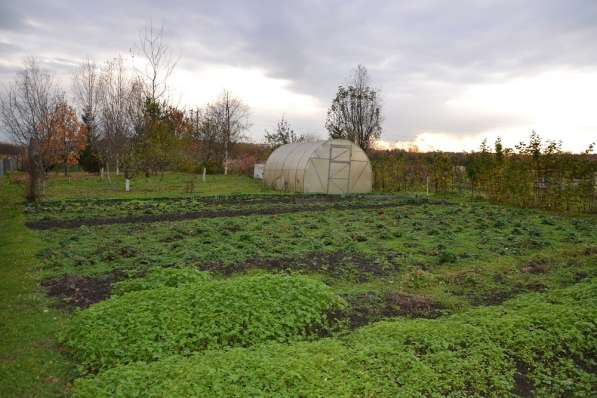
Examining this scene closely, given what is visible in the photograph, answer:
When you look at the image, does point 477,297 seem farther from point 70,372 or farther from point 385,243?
point 70,372

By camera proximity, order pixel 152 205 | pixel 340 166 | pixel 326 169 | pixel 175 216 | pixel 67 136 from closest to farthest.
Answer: pixel 175 216 → pixel 152 205 → pixel 326 169 → pixel 340 166 → pixel 67 136

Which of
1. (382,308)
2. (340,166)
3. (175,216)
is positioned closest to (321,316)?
(382,308)

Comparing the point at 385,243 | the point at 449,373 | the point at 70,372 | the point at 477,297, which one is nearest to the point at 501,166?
the point at 385,243

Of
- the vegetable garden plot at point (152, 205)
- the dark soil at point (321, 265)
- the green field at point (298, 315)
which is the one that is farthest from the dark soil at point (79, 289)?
the vegetable garden plot at point (152, 205)

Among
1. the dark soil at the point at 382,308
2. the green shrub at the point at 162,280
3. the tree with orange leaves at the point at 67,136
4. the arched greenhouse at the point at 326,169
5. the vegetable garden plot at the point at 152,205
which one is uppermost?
the tree with orange leaves at the point at 67,136

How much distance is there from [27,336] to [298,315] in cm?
331

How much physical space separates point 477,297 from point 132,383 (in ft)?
17.6

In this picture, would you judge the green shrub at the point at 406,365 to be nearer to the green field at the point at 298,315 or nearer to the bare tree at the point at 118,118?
the green field at the point at 298,315

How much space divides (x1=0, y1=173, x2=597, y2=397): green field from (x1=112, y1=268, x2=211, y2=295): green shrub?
3cm

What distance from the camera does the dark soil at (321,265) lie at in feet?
28.3

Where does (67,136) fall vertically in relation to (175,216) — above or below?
above

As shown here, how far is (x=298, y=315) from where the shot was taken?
593 cm

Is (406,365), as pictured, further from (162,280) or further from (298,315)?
(162,280)

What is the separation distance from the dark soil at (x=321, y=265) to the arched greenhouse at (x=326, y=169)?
1654 cm
